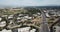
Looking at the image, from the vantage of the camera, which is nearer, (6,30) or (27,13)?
(6,30)

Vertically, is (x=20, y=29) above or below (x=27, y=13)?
below

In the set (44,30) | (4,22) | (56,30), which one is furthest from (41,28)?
(4,22)

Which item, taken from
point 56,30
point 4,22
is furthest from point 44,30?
point 4,22

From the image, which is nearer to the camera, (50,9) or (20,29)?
(20,29)

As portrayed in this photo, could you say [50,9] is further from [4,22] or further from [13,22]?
[4,22]

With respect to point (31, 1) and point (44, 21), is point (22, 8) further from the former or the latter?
point (44, 21)

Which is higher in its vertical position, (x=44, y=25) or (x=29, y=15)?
(x=29, y=15)

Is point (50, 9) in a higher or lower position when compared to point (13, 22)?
higher

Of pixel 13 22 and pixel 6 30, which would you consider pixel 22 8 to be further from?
pixel 6 30

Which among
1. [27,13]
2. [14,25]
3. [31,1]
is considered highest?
[31,1]
